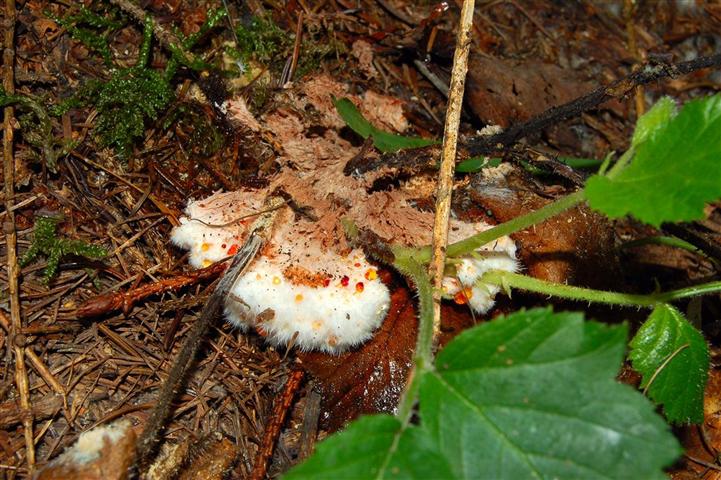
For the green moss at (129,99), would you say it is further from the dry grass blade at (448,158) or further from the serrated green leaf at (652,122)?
the serrated green leaf at (652,122)

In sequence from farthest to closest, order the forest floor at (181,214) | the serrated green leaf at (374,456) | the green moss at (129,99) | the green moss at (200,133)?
the green moss at (200,133)
the green moss at (129,99)
the forest floor at (181,214)
the serrated green leaf at (374,456)

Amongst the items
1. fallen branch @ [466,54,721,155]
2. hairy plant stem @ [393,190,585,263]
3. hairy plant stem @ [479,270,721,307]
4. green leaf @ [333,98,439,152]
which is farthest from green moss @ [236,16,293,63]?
hairy plant stem @ [479,270,721,307]

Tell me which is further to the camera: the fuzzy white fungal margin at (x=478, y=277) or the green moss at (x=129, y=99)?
the green moss at (x=129, y=99)

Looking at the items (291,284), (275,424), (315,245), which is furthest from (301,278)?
(275,424)

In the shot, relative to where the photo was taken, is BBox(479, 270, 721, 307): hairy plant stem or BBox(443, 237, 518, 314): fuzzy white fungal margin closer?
BBox(479, 270, 721, 307): hairy plant stem

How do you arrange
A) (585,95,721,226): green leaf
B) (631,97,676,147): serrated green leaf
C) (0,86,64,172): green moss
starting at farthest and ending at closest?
(0,86,64,172): green moss, (631,97,676,147): serrated green leaf, (585,95,721,226): green leaf

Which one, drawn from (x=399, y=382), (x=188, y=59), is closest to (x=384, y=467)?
(x=399, y=382)

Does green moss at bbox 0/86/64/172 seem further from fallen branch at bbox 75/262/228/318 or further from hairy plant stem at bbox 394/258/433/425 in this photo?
hairy plant stem at bbox 394/258/433/425

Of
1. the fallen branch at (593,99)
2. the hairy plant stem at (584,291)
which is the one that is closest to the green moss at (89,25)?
the fallen branch at (593,99)
